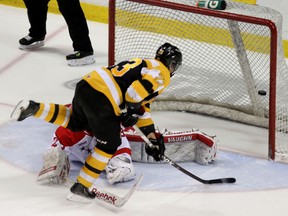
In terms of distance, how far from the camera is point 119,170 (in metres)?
3.29

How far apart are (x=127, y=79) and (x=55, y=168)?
1.57 ft

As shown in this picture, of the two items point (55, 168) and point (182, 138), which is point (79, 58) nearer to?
point (182, 138)

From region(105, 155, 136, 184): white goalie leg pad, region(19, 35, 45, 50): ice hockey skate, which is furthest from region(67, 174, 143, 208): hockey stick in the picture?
region(19, 35, 45, 50): ice hockey skate

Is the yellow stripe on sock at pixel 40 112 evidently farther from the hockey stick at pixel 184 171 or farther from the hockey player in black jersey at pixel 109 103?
the hockey stick at pixel 184 171

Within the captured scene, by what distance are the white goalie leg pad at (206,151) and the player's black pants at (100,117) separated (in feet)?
1.66

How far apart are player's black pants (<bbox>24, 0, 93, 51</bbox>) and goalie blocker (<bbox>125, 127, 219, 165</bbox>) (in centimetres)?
124

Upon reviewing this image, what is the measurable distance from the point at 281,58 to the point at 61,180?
3.75 feet

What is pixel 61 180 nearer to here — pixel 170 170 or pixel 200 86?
pixel 170 170

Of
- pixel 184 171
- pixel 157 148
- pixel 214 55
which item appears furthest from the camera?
pixel 214 55

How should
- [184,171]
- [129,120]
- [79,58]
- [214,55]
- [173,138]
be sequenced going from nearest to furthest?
1. [129,120]
2. [184,171]
3. [173,138]
4. [214,55]
5. [79,58]

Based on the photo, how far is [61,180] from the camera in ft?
10.9

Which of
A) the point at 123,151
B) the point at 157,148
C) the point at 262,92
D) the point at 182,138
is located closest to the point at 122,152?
the point at 123,151

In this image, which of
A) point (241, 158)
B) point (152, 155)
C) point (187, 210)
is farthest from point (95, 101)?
point (241, 158)

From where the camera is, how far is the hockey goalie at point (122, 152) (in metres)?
3.30
